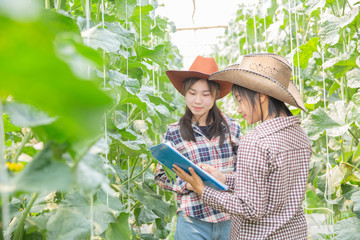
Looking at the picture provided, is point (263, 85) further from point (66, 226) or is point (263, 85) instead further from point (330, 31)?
point (66, 226)

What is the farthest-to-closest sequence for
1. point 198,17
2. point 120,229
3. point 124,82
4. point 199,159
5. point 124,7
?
point 198,17, point 199,159, point 124,7, point 124,82, point 120,229

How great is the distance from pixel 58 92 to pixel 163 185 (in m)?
1.61

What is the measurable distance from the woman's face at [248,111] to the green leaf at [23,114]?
3.22 feet

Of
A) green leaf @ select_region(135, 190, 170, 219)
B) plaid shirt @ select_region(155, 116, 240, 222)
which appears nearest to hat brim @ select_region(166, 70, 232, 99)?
plaid shirt @ select_region(155, 116, 240, 222)

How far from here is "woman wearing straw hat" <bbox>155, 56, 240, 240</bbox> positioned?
Result: 1764mm

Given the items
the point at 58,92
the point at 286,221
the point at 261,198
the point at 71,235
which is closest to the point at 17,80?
the point at 58,92

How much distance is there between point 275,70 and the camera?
4.81ft

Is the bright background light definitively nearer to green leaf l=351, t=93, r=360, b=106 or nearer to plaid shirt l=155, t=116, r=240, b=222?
plaid shirt l=155, t=116, r=240, b=222

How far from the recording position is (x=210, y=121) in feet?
6.48

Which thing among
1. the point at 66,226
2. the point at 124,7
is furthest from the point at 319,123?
the point at 66,226

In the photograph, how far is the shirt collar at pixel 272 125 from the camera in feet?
4.27

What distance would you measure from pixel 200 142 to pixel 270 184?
0.63m

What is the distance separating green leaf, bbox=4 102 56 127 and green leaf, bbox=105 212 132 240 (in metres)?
0.56

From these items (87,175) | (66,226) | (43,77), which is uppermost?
(43,77)
